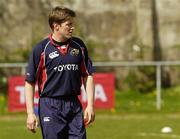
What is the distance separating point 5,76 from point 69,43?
16392 mm

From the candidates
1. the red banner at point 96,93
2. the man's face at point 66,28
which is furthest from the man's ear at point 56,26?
the red banner at point 96,93

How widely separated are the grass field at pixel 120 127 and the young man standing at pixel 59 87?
19.9ft

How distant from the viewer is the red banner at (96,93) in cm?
1911

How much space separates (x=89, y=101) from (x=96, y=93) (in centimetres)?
1217

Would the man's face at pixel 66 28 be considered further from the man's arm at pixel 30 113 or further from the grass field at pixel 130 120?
the grass field at pixel 130 120

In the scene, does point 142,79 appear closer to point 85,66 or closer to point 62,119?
point 85,66

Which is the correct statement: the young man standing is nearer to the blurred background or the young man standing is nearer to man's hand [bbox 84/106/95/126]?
man's hand [bbox 84/106/95/126]

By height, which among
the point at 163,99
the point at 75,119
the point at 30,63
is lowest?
the point at 163,99

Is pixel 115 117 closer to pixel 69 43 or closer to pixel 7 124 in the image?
pixel 7 124

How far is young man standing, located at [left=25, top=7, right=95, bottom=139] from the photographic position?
277 inches

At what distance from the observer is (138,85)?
904 inches

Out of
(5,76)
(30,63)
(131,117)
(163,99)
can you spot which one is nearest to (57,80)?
(30,63)

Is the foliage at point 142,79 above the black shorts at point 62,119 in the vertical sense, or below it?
below

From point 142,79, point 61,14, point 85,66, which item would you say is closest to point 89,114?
point 85,66
